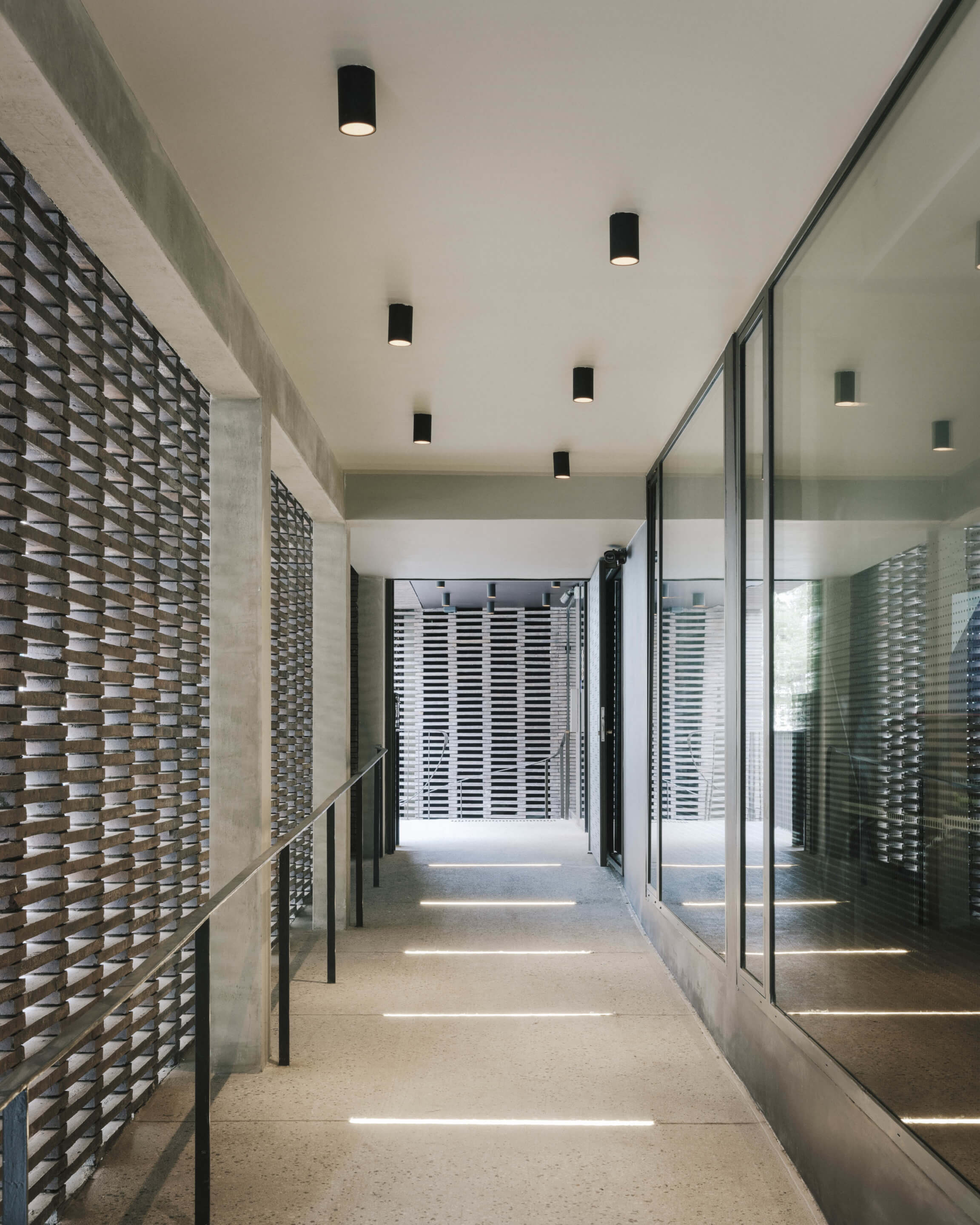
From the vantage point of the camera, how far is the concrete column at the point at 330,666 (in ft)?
19.3

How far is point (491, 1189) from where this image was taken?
2.59 m

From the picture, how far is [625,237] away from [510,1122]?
7.89ft

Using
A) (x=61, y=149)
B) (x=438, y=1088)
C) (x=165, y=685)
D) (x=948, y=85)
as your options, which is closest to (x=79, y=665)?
(x=165, y=685)

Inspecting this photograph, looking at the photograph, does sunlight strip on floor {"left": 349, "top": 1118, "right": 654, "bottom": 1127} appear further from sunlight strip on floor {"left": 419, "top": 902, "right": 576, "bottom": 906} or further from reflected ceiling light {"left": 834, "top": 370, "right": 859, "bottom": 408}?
sunlight strip on floor {"left": 419, "top": 902, "right": 576, "bottom": 906}

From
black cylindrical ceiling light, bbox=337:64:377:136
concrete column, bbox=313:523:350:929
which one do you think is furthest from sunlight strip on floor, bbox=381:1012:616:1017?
black cylindrical ceiling light, bbox=337:64:377:136

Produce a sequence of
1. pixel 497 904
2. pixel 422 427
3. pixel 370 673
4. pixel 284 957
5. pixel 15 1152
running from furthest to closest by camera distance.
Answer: pixel 370 673 < pixel 497 904 < pixel 422 427 < pixel 284 957 < pixel 15 1152

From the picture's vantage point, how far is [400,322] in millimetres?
3342

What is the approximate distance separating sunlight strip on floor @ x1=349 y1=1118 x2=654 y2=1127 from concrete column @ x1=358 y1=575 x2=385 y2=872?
543 centimetres

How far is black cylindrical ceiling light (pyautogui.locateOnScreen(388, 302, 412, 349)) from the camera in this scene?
3336mm

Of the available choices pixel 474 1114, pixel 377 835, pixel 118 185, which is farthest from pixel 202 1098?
pixel 377 835

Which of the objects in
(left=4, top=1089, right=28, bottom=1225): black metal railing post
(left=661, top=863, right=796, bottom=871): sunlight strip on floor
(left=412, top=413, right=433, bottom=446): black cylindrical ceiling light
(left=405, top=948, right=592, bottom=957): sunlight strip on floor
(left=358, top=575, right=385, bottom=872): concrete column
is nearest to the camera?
(left=4, top=1089, right=28, bottom=1225): black metal railing post

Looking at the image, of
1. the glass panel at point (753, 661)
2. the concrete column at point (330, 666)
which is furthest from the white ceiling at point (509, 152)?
the concrete column at point (330, 666)

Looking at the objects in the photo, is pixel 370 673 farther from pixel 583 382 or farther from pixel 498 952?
pixel 583 382

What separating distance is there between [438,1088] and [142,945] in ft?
3.43
